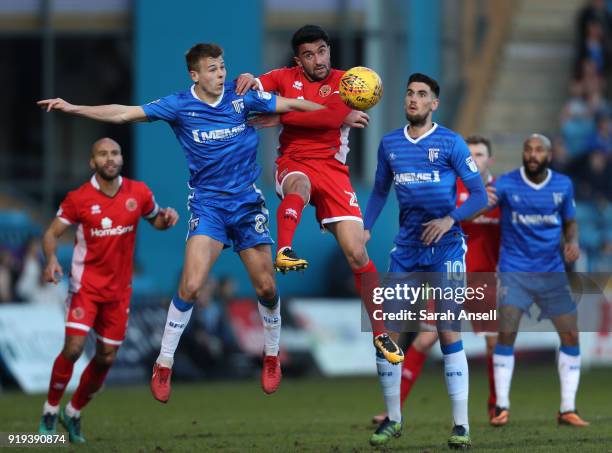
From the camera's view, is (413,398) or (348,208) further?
(413,398)

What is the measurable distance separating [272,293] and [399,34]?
1468cm

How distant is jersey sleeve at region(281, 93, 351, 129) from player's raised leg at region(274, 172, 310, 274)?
418 millimetres

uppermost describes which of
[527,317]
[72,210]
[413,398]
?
[72,210]

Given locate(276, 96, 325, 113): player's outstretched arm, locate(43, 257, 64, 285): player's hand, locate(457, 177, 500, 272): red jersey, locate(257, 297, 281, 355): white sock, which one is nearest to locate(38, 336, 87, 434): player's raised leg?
locate(43, 257, 64, 285): player's hand

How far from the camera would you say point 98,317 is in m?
13.1

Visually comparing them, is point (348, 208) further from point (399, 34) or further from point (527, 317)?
point (399, 34)

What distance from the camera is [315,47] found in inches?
470

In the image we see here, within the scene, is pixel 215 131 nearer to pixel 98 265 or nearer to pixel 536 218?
pixel 98 265

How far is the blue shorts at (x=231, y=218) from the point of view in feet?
38.4

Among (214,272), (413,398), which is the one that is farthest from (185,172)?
(413,398)

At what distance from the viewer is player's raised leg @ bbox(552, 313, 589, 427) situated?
1349 cm

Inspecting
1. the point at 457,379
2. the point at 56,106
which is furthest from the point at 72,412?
the point at 457,379

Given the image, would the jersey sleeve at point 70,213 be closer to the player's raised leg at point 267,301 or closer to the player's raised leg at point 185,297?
the player's raised leg at point 185,297

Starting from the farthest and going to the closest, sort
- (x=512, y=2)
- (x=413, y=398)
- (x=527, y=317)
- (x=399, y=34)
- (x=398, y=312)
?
(x=512, y=2), (x=399, y=34), (x=413, y=398), (x=527, y=317), (x=398, y=312)
